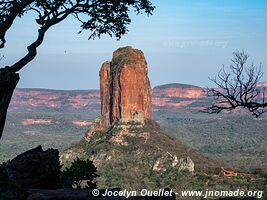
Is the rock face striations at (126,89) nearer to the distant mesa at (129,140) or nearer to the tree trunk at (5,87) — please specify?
A: the distant mesa at (129,140)

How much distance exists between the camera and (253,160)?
456 ft

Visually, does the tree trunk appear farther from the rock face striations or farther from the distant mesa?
the rock face striations

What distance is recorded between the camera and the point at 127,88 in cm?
14875

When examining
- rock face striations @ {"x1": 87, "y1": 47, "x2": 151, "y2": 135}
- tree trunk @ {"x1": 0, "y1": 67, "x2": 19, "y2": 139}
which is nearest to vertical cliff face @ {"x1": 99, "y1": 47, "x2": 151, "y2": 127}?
rock face striations @ {"x1": 87, "y1": 47, "x2": 151, "y2": 135}

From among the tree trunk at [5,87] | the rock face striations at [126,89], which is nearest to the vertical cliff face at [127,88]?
the rock face striations at [126,89]

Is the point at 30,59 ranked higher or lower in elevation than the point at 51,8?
lower

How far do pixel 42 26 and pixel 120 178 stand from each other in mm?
79898

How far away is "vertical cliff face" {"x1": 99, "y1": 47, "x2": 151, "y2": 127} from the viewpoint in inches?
5699

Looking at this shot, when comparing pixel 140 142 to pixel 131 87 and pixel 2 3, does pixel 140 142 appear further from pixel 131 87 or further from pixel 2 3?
pixel 2 3

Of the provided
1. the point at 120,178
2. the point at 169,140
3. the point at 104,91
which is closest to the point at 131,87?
the point at 104,91

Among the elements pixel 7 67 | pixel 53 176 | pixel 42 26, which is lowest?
pixel 53 176

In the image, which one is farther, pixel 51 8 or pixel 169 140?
pixel 169 140

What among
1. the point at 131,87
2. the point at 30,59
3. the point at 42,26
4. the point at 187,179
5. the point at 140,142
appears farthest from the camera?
the point at 131,87

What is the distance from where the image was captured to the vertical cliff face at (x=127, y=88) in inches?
5699
